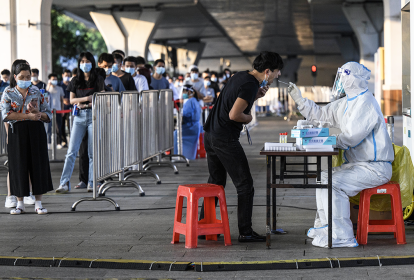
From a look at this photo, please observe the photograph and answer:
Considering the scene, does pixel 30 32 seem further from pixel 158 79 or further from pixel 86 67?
pixel 86 67

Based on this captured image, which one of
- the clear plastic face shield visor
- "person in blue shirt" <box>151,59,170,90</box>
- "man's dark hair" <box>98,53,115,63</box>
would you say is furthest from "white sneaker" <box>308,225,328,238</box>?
"person in blue shirt" <box>151,59,170,90</box>

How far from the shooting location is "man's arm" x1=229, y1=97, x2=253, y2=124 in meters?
5.64

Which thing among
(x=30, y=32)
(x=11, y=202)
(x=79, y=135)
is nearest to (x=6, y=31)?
(x=30, y=32)

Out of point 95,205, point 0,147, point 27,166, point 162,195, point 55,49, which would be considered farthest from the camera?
point 55,49

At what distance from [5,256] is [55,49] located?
130 ft

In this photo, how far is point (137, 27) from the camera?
3206 cm

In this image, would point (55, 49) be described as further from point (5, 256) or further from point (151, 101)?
point (5, 256)

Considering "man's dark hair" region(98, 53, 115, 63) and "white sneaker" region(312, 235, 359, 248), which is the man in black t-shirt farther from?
"man's dark hair" region(98, 53, 115, 63)

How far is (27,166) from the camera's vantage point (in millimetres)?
7402

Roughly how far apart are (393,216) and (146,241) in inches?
91.8

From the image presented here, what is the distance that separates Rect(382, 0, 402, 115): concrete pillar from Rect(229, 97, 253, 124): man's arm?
2006cm

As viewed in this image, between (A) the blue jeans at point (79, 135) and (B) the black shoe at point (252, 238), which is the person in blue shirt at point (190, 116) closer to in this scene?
(A) the blue jeans at point (79, 135)

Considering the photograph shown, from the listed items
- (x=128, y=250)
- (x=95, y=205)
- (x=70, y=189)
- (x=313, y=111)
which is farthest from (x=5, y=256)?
(x=70, y=189)

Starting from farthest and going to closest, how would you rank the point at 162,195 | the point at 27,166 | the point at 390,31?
the point at 390,31 → the point at 162,195 → the point at 27,166
